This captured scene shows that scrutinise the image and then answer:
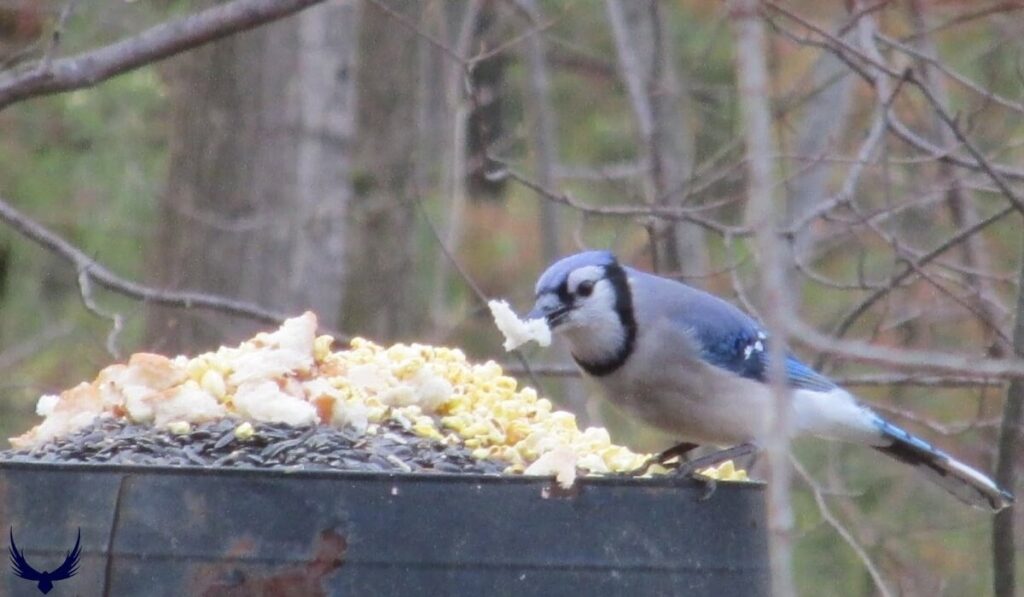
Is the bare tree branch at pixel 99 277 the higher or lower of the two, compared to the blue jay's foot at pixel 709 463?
higher

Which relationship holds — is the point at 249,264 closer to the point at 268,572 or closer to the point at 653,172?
the point at 653,172

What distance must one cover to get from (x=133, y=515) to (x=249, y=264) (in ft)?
14.4

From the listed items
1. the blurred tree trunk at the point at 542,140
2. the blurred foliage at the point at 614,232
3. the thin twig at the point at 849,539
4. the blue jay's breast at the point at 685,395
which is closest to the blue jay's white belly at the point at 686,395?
the blue jay's breast at the point at 685,395

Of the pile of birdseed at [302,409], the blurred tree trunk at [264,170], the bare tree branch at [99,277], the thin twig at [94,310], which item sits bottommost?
the pile of birdseed at [302,409]

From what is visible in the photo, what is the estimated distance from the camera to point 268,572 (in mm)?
2713

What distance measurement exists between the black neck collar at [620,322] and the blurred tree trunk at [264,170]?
298 centimetres

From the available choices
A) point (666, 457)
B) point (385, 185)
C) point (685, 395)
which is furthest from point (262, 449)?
point (385, 185)

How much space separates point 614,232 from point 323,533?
163 inches

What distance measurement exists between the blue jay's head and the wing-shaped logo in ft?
5.10

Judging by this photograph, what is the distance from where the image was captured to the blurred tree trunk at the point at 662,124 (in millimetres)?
6379

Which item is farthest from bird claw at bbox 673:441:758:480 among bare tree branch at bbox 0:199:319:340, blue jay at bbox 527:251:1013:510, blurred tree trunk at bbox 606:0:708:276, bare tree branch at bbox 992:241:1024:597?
blurred tree trunk at bbox 606:0:708:276

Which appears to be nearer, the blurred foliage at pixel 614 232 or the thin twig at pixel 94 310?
the thin twig at pixel 94 310

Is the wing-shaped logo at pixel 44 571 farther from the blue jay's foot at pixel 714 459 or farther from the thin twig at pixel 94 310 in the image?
the thin twig at pixel 94 310

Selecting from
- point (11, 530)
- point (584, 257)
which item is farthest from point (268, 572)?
point (584, 257)
